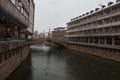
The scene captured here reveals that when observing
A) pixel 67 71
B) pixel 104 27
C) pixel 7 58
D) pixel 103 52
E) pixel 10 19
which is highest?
pixel 104 27

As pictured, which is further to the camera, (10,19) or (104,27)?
(104,27)

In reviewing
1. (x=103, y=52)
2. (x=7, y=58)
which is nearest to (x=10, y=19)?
(x=7, y=58)

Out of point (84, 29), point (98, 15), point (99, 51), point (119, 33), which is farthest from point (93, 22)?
point (119, 33)

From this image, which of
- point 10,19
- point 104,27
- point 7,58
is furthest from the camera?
point 104,27

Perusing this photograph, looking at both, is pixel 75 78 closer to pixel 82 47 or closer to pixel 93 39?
pixel 93 39

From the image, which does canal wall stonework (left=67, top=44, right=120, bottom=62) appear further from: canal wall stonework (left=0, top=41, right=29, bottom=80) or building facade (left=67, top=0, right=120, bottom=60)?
canal wall stonework (left=0, top=41, right=29, bottom=80)

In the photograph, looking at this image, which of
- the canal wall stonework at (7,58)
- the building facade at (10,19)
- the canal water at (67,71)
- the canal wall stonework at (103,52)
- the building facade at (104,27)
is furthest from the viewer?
the building facade at (104,27)

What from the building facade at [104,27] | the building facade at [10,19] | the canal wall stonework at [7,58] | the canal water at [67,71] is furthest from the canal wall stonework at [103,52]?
the canal wall stonework at [7,58]

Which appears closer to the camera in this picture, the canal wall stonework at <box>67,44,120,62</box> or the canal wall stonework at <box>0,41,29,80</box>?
the canal wall stonework at <box>0,41,29,80</box>

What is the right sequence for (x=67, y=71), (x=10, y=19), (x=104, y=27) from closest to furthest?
(x=10, y=19) < (x=67, y=71) < (x=104, y=27)

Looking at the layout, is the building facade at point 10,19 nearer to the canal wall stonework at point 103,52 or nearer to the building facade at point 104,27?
the canal wall stonework at point 103,52

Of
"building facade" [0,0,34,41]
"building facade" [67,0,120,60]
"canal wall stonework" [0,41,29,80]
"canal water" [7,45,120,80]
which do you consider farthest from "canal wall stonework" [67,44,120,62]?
"canal wall stonework" [0,41,29,80]

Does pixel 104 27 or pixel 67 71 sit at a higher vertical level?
pixel 104 27

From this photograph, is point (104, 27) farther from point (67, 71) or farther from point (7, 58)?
point (7, 58)
